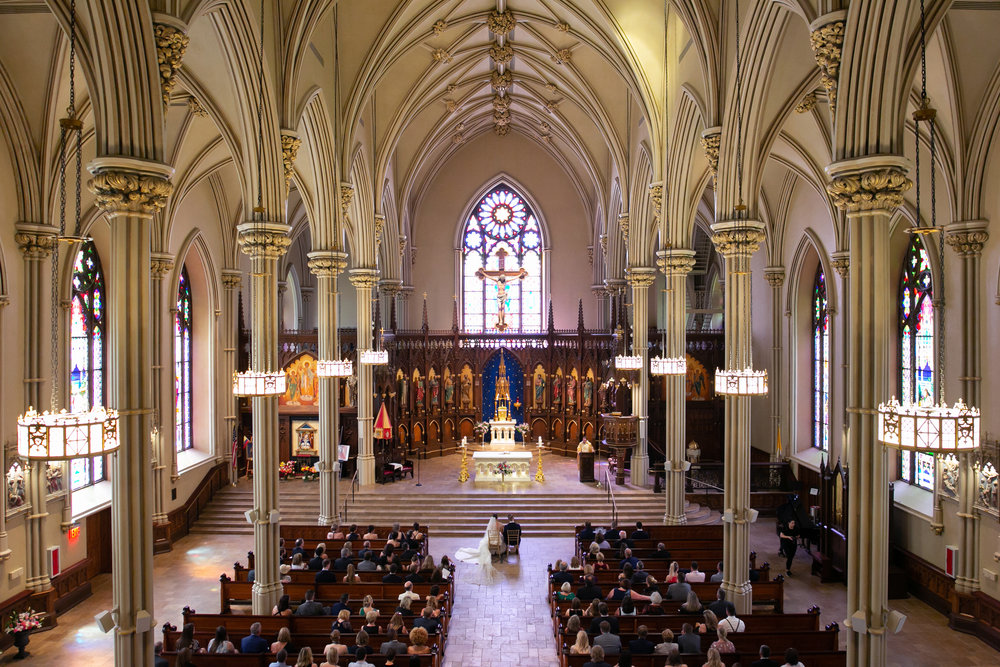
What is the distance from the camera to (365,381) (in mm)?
24109

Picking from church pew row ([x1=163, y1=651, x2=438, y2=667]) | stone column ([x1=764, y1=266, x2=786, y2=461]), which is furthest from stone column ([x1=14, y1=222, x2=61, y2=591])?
stone column ([x1=764, y1=266, x2=786, y2=461])

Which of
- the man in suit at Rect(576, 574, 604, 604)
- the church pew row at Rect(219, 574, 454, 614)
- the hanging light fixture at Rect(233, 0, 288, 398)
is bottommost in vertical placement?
the church pew row at Rect(219, 574, 454, 614)

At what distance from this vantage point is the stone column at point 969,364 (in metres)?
14.6

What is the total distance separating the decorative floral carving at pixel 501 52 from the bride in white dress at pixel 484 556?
1612 centimetres

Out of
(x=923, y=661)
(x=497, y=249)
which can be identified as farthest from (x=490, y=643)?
(x=497, y=249)

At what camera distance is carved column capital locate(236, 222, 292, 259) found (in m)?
14.1

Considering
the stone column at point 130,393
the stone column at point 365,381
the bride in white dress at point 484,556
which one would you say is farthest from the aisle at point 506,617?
the stone column at point 130,393

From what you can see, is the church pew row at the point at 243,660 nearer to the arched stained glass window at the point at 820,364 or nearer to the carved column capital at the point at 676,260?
the carved column capital at the point at 676,260

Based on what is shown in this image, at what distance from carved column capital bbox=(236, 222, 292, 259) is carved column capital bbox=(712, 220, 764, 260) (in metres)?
8.29

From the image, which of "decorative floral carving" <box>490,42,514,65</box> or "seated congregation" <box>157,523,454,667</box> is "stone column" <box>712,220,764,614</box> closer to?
"seated congregation" <box>157,523,454,667</box>

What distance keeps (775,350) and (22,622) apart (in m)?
22.4

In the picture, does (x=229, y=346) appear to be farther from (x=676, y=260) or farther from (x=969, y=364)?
(x=969, y=364)

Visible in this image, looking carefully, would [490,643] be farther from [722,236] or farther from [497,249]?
[497,249]

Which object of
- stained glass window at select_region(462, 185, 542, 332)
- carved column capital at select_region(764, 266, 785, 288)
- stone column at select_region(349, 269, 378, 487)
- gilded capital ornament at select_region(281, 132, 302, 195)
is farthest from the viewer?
stained glass window at select_region(462, 185, 542, 332)
